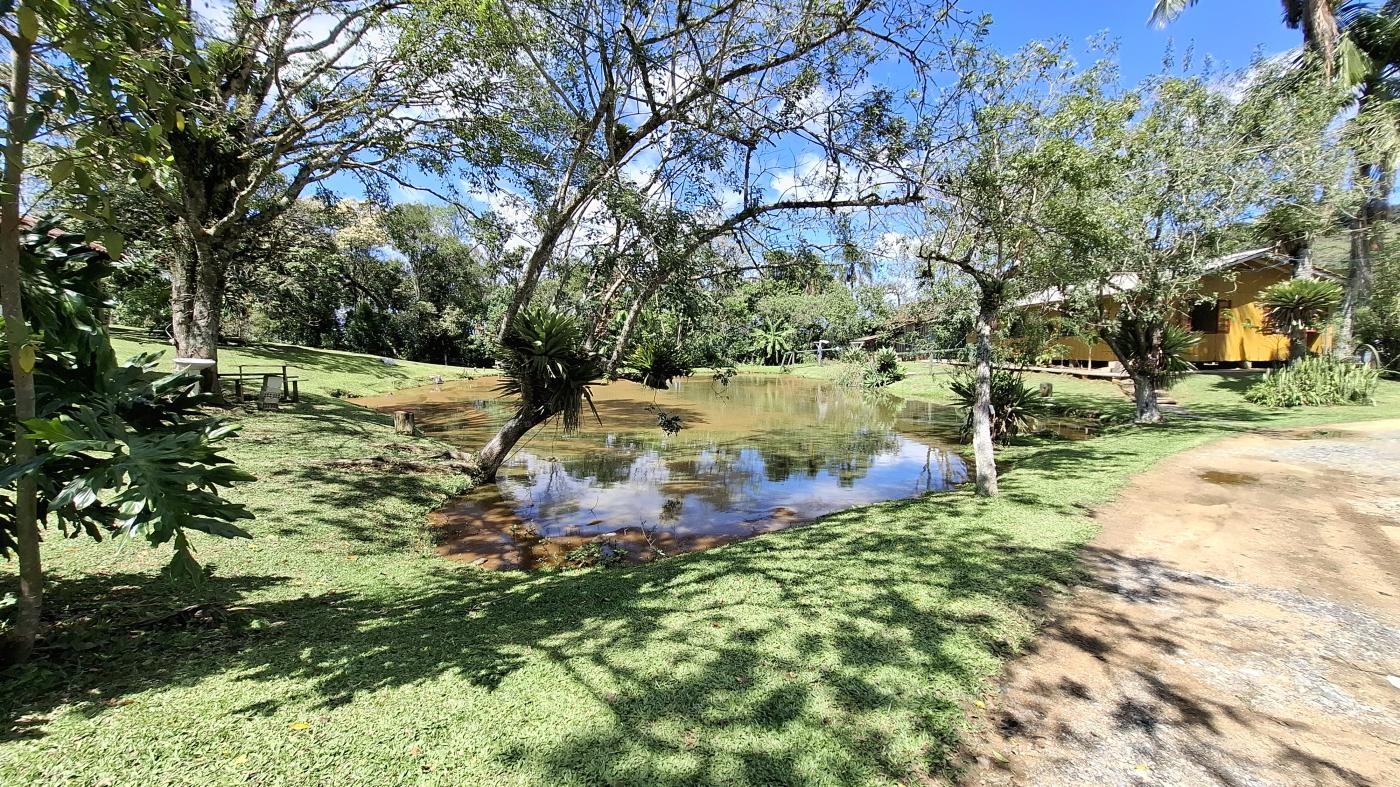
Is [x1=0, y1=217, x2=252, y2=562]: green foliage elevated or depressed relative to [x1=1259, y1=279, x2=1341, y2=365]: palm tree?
depressed

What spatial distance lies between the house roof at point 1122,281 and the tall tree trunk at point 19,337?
1041cm

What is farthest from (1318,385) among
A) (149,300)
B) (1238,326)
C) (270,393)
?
(149,300)

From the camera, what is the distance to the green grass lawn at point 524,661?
2.27m

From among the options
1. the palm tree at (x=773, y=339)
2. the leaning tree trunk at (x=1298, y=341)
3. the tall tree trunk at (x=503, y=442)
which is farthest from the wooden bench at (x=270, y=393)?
the palm tree at (x=773, y=339)

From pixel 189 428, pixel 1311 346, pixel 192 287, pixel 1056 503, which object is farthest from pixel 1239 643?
pixel 1311 346

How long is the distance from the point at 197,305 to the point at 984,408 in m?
13.3

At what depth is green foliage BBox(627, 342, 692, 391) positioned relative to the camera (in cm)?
887

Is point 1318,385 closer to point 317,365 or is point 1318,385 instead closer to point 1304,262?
point 1304,262

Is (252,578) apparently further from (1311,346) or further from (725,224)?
(1311,346)

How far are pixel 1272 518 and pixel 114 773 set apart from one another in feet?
29.0

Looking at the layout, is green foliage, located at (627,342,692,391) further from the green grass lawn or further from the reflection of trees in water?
the green grass lawn

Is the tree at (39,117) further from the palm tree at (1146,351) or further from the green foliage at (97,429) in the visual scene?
the palm tree at (1146,351)

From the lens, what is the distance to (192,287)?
10.5m

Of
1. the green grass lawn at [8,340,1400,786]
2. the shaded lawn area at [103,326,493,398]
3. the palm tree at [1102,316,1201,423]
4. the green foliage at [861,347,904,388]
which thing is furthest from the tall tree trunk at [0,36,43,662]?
the shaded lawn area at [103,326,493,398]
